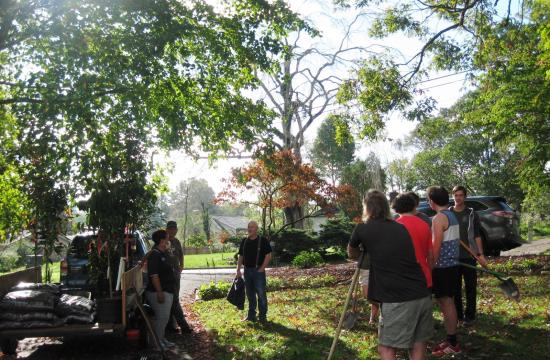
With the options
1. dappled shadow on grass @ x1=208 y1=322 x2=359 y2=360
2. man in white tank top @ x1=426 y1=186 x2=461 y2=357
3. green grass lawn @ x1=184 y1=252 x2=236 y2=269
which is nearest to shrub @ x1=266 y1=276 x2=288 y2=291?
dappled shadow on grass @ x1=208 y1=322 x2=359 y2=360

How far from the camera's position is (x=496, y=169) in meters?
50.0

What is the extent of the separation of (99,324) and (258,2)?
8.07 metres

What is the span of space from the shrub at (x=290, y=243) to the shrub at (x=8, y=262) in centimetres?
1971

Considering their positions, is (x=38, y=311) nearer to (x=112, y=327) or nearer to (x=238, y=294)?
(x=112, y=327)

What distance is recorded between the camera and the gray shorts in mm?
3990

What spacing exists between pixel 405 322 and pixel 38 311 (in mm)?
5285

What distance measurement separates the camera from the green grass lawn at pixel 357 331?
6.00 meters

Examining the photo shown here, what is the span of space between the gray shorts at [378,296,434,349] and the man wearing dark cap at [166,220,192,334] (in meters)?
5.10

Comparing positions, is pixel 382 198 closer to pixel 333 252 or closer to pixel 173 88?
pixel 173 88

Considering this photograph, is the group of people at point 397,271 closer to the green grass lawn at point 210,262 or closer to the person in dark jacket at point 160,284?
the person in dark jacket at point 160,284

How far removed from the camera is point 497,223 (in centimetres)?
1505

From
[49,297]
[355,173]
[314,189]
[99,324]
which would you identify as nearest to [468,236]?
[99,324]

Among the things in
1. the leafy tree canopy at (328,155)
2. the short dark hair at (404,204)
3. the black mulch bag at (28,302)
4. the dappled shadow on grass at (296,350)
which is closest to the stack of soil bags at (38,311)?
the black mulch bag at (28,302)

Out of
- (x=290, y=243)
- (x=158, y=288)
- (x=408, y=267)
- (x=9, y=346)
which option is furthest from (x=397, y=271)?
(x=290, y=243)
